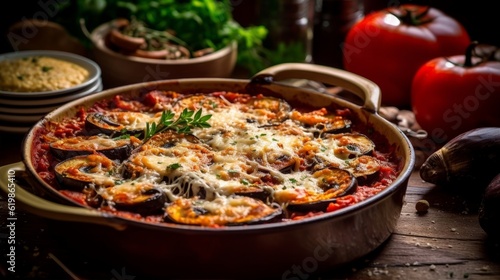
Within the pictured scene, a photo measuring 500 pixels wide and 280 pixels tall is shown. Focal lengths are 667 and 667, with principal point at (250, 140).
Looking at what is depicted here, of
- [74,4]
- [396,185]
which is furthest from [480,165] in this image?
[74,4]

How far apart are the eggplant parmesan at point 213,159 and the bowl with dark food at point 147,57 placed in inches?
24.5

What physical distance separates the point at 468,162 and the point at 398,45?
1604 millimetres

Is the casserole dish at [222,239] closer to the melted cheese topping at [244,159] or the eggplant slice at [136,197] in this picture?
the eggplant slice at [136,197]

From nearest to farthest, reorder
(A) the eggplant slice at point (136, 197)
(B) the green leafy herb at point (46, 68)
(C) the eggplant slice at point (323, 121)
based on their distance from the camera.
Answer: (A) the eggplant slice at point (136, 197)
(C) the eggplant slice at point (323, 121)
(B) the green leafy herb at point (46, 68)

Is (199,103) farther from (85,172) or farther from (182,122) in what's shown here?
(85,172)

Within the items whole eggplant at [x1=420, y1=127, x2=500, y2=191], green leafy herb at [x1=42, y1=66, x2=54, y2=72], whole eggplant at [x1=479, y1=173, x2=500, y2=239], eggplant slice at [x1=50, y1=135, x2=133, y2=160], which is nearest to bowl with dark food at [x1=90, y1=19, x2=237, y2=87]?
green leafy herb at [x1=42, y1=66, x2=54, y2=72]

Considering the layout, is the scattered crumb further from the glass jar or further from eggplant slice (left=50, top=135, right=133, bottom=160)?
the glass jar

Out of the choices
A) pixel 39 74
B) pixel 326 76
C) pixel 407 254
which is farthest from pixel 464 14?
pixel 39 74

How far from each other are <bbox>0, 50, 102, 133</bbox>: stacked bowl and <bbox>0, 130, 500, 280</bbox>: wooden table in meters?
0.80

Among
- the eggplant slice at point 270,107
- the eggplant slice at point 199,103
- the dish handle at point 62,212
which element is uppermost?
the dish handle at point 62,212

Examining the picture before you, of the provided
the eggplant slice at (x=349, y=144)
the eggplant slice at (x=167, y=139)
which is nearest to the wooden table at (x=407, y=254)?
the eggplant slice at (x=349, y=144)

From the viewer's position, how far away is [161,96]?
4.05 m

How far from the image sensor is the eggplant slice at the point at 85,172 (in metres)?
2.98

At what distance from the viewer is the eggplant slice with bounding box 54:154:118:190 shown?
117 inches
